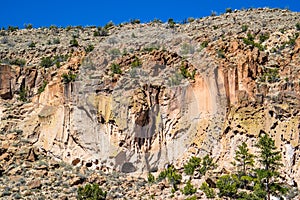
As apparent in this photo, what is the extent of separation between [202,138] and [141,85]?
591 centimetres

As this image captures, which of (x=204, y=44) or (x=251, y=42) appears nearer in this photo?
(x=251, y=42)

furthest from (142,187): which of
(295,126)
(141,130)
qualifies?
(295,126)

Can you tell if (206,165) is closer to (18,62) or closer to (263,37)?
(263,37)

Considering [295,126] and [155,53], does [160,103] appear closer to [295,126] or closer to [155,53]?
[155,53]

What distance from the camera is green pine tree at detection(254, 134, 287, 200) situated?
27173mm

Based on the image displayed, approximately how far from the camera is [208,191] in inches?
1084

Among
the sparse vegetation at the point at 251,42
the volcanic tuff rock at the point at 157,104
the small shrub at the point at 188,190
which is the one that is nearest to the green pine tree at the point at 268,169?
the volcanic tuff rock at the point at 157,104

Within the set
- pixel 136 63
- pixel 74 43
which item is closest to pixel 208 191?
pixel 136 63

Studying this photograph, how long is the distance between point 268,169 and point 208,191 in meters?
3.78

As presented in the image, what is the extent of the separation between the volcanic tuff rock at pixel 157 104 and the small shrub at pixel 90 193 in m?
2.20

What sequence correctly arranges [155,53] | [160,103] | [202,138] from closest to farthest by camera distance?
[202,138]
[160,103]
[155,53]

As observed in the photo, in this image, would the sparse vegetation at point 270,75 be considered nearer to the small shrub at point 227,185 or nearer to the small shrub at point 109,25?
the small shrub at point 227,185

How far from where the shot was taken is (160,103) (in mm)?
34469

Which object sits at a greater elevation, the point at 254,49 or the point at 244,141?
the point at 254,49
